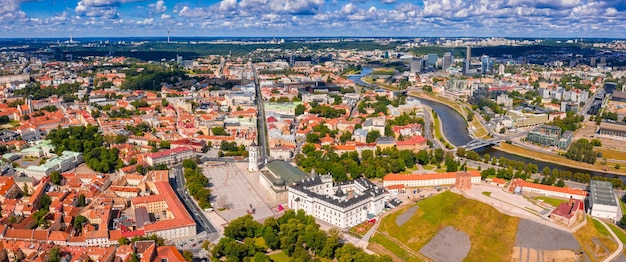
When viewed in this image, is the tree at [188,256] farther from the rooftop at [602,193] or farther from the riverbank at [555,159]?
the riverbank at [555,159]

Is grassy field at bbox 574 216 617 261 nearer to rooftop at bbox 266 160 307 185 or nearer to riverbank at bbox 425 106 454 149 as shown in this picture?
rooftop at bbox 266 160 307 185

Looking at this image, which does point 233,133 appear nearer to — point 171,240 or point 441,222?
point 171,240

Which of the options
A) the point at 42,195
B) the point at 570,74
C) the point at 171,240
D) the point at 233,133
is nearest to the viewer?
the point at 171,240

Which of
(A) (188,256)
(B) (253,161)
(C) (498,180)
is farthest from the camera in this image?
(B) (253,161)

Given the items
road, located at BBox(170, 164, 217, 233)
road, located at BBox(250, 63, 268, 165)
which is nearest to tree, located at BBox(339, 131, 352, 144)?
road, located at BBox(250, 63, 268, 165)

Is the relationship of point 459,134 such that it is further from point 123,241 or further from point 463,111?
point 123,241

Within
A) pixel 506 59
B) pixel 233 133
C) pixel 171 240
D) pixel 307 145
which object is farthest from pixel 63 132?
pixel 506 59

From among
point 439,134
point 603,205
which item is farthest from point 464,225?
point 439,134
